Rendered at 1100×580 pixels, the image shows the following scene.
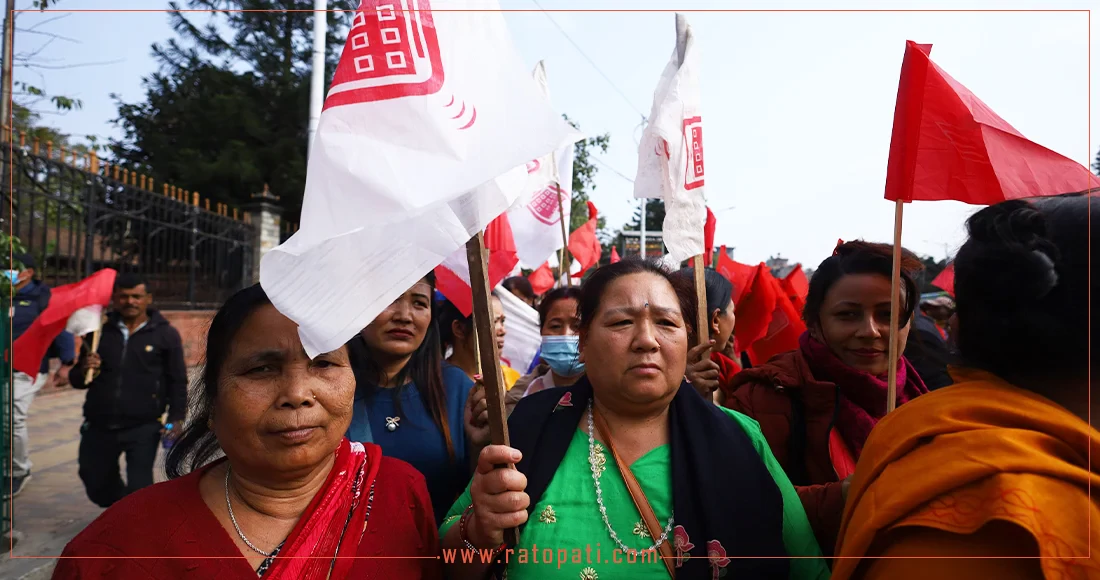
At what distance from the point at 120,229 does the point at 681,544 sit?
1033 cm

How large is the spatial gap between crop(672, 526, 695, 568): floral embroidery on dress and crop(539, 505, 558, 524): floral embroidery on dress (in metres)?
0.29

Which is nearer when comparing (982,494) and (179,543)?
(982,494)

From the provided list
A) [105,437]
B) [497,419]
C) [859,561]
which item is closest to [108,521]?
[497,419]

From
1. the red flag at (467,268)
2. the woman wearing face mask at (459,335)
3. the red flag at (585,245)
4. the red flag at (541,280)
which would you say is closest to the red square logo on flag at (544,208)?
the red flag at (585,245)

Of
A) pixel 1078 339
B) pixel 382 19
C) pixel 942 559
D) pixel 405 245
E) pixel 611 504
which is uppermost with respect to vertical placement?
pixel 382 19

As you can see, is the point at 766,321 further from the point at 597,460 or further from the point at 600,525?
the point at 600,525

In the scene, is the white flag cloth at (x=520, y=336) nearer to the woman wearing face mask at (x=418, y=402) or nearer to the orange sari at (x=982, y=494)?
the woman wearing face mask at (x=418, y=402)

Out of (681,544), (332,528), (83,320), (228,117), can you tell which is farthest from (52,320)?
(228,117)

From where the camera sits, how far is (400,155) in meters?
1.28

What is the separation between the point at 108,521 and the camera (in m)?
1.29

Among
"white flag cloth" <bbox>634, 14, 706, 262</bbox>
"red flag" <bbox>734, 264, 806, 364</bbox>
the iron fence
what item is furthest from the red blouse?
the iron fence

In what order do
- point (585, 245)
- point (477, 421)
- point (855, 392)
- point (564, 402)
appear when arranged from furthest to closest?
point (585, 245), point (477, 421), point (855, 392), point (564, 402)

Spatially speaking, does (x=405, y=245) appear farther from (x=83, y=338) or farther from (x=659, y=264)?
(x=83, y=338)

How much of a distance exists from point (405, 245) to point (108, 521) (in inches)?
32.0
